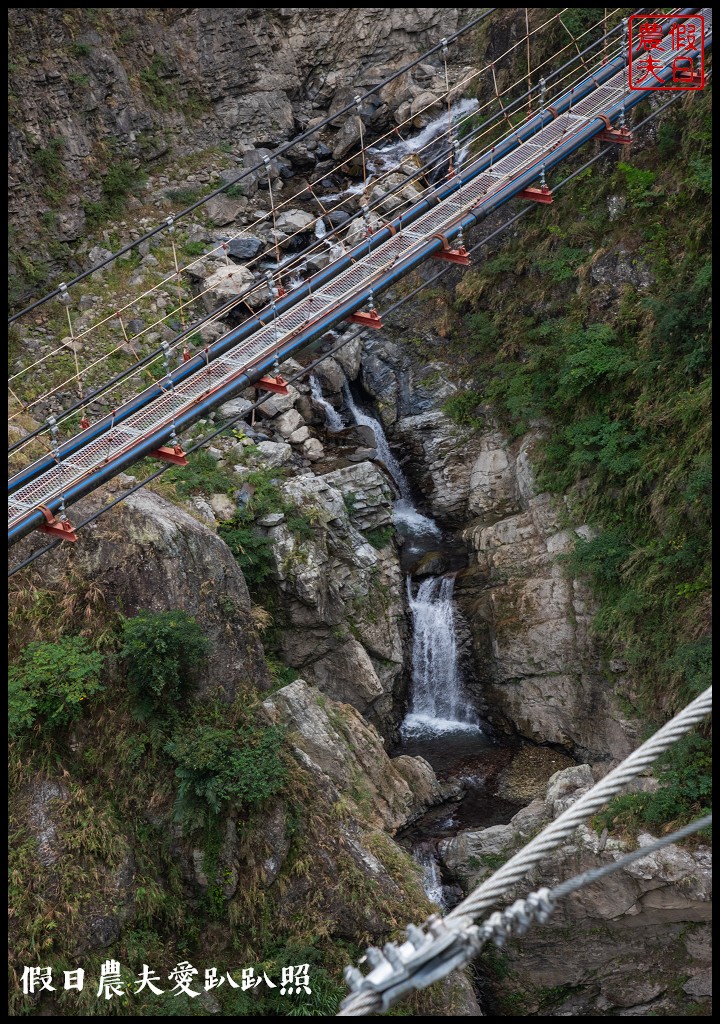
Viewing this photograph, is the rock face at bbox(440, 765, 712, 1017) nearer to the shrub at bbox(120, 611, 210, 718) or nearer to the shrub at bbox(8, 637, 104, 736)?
the shrub at bbox(120, 611, 210, 718)

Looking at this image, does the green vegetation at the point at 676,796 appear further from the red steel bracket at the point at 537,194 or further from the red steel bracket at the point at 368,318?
the red steel bracket at the point at 537,194

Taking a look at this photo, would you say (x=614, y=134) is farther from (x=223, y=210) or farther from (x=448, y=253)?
(x=223, y=210)

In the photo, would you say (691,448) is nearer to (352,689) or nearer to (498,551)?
(498,551)

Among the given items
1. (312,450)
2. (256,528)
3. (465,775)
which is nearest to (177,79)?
(312,450)

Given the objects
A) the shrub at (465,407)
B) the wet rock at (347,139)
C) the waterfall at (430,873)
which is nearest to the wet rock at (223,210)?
the wet rock at (347,139)

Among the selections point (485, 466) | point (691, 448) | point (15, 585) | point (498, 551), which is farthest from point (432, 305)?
point (15, 585)

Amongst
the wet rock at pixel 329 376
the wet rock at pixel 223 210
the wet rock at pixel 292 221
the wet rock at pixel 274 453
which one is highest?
the wet rock at pixel 223 210
